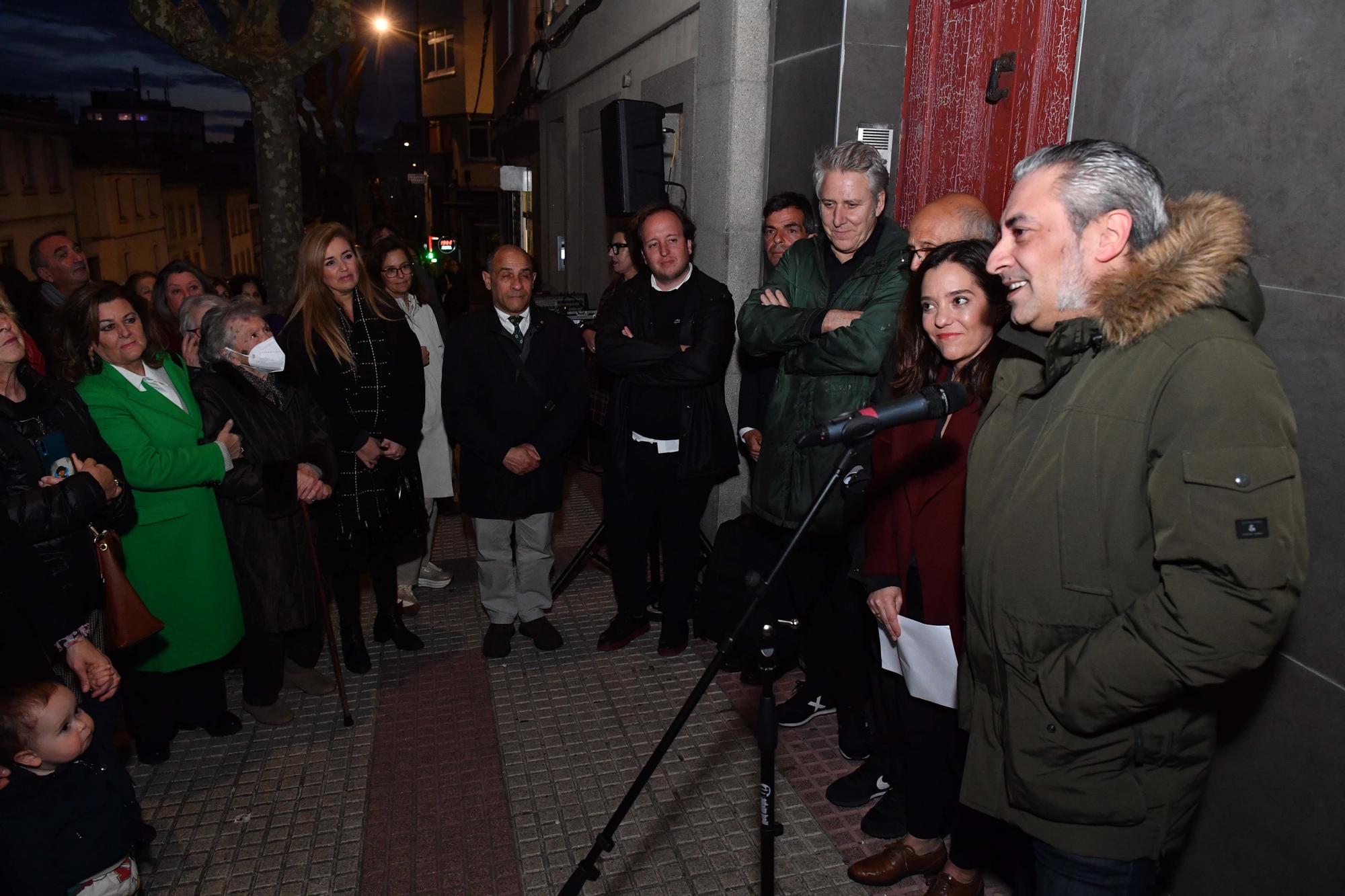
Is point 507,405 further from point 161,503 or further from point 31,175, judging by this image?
point 31,175

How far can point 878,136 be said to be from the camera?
477 centimetres

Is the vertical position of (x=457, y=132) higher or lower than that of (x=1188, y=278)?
higher

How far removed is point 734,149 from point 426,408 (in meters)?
Result: 2.60

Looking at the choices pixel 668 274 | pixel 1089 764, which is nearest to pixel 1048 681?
pixel 1089 764

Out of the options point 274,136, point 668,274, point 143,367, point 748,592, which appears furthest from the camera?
point 274,136

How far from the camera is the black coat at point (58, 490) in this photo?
2.90m

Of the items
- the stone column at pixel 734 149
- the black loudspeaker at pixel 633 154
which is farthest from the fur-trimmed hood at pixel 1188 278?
the black loudspeaker at pixel 633 154

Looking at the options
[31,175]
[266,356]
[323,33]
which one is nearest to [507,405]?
[266,356]

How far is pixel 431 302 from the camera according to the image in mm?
6480

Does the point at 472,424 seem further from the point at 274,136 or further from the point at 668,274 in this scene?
the point at 274,136

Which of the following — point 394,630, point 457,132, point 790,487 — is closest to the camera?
point 790,487

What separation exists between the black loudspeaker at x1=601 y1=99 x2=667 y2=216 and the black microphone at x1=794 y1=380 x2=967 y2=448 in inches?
198

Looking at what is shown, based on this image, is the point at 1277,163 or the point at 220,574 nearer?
the point at 1277,163

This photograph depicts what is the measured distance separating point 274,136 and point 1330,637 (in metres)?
10.2
